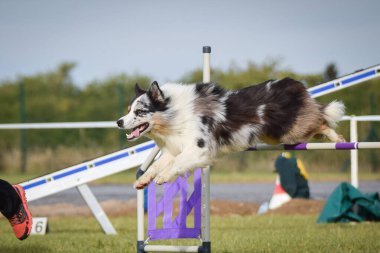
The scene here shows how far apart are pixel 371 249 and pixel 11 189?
332 cm

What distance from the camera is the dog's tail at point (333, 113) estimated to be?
5.76 m

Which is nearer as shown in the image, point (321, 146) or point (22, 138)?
point (321, 146)

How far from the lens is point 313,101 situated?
19.0 feet

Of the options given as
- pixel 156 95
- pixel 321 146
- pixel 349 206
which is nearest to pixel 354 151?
pixel 349 206

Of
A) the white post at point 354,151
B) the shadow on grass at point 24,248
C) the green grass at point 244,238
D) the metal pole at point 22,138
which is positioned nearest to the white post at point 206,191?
the green grass at point 244,238

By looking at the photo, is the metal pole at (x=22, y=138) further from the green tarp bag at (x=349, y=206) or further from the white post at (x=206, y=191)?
the white post at (x=206, y=191)

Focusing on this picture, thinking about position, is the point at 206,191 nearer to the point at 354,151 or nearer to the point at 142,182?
the point at 142,182

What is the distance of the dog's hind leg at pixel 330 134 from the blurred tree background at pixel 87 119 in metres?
13.8

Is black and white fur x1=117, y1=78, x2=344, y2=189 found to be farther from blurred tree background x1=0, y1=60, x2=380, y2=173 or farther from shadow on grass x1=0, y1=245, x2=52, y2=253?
blurred tree background x1=0, y1=60, x2=380, y2=173

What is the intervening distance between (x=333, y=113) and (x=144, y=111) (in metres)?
1.56

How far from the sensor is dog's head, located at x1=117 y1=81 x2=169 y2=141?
5.24m

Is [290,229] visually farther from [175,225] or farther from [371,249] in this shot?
[175,225]

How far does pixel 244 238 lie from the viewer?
25.3 feet

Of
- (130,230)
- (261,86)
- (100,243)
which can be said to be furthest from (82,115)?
(261,86)
